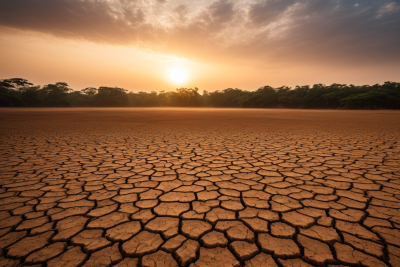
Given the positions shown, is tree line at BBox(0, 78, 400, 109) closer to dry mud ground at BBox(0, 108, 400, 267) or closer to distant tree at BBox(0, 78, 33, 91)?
distant tree at BBox(0, 78, 33, 91)

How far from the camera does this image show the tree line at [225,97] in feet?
92.8

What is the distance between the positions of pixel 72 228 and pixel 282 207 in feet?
5.99

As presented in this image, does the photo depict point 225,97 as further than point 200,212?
Yes

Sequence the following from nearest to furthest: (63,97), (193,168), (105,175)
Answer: (105,175), (193,168), (63,97)

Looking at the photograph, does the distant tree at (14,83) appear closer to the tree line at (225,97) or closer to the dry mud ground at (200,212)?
the tree line at (225,97)

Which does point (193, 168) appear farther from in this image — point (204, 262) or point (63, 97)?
point (63, 97)

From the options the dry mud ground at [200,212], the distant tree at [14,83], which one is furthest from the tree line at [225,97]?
the dry mud ground at [200,212]

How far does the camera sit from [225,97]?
180 feet

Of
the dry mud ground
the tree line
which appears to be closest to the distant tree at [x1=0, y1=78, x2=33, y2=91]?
the tree line

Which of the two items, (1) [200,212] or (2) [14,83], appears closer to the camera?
(1) [200,212]

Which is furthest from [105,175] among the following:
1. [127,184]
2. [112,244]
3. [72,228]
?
[112,244]

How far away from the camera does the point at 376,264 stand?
1.11m

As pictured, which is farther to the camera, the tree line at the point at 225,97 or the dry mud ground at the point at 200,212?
the tree line at the point at 225,97

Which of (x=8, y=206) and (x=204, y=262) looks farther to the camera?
(x=8, y=206)
